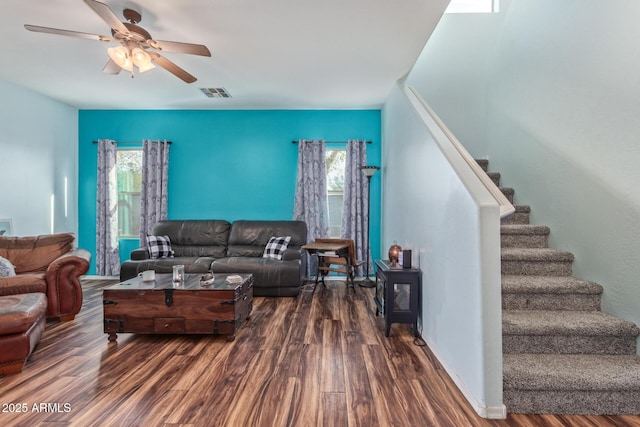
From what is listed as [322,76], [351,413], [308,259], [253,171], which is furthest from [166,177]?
[351,413]

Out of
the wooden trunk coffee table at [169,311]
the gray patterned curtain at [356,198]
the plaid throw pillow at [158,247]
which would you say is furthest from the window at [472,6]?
the plaid throw pillow at [158,247]

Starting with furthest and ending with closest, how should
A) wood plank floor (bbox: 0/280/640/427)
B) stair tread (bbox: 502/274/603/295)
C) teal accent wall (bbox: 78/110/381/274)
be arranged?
teal accent wall (bbox: 78/110/381/274) → stair tread (bbox: 502/274/603/295) → wood plank floor (bbox: 0/280/640/427)

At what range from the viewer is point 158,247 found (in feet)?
15.0

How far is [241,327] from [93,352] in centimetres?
121

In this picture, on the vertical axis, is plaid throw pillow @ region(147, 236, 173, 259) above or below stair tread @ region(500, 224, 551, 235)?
below

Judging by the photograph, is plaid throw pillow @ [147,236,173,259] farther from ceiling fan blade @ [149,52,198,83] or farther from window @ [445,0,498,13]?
window @ [445,0,498,13]

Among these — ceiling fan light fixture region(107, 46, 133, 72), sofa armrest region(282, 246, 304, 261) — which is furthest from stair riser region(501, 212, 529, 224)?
ceiling fan light fixture region(107, 46, 133, 72)

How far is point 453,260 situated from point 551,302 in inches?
36.3

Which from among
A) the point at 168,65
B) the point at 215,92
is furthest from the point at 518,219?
the point at 215,92

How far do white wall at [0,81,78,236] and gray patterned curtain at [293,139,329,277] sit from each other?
12.1 ft

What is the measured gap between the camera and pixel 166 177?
5098mm

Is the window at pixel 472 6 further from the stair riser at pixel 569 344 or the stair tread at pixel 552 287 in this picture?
the stair riser at pixel 569 344

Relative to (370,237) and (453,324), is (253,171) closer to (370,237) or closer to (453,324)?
(370,237)

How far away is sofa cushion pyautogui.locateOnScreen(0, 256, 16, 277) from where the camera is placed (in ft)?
10.1
